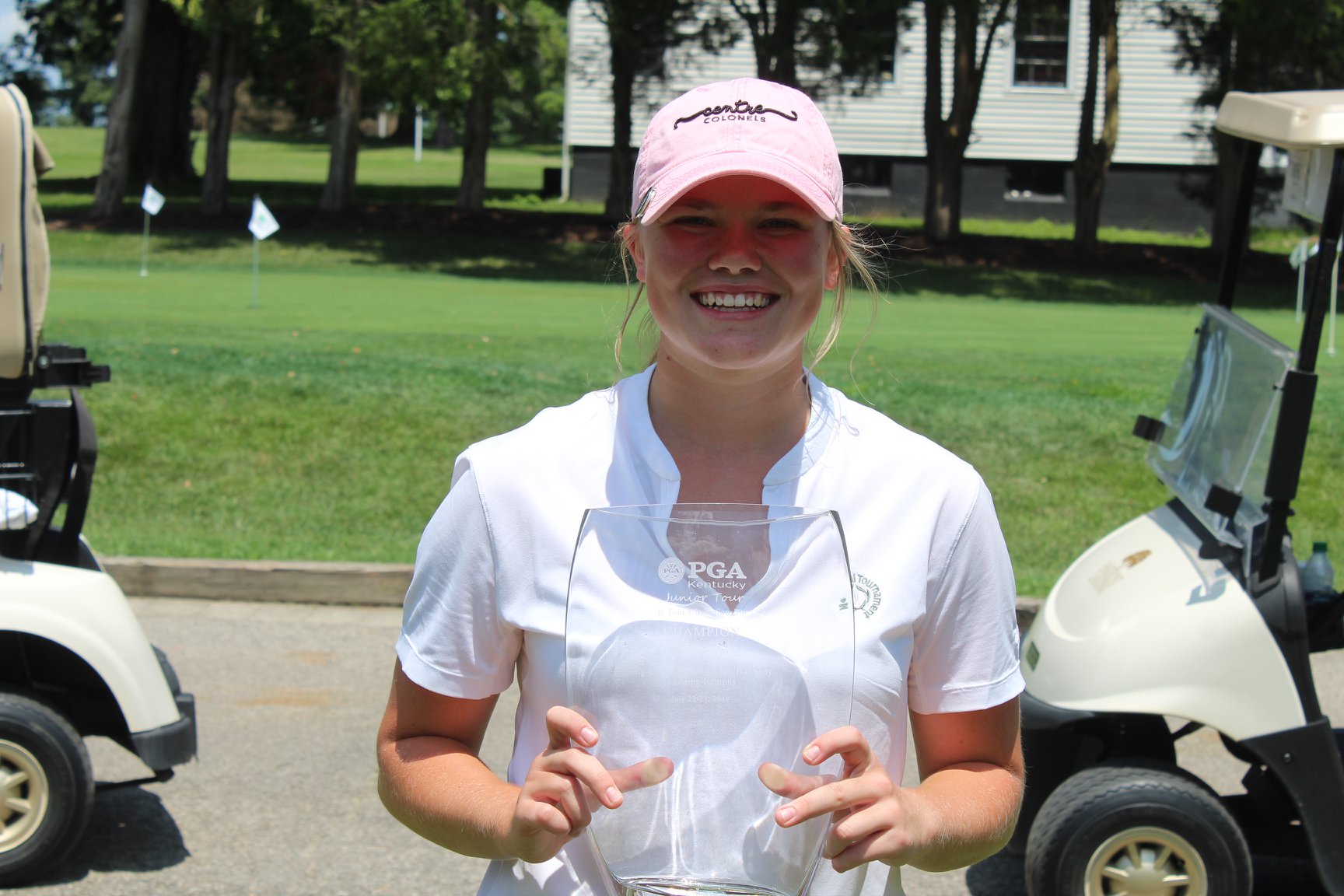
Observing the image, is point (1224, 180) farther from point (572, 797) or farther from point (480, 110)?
point (572, 797)

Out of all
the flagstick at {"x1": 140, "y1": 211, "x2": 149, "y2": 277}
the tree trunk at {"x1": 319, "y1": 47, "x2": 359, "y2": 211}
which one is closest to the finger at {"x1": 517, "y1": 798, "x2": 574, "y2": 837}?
the flagstick at {"x1": 140, "y1": 211, "x2": 149, "y2": 277}

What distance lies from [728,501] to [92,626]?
10.3 ft

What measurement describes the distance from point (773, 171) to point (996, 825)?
2.92 feet

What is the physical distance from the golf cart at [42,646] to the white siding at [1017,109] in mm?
39377

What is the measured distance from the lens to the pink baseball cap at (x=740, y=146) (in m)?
1.89

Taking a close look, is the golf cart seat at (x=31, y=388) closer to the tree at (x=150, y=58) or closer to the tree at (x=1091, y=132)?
the tree at (x=1091, y=132)

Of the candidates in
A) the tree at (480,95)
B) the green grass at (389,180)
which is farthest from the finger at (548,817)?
the green grass at (389,180)

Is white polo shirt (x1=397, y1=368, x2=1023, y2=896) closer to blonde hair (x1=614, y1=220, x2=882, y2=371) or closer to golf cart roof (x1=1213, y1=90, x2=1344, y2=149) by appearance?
blonde hair (x1=614, y1=220, x2=882, y2=371)

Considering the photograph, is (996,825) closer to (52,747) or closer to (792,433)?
(792,433)

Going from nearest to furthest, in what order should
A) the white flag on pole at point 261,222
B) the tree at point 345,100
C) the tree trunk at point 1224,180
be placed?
the white flag on pole at point 261,222 → the tree at point 345,100 → the tree trunk at point 1224,180

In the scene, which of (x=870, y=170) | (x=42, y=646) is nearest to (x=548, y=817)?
(x=42, y=646)

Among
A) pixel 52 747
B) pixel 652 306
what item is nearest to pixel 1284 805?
pixel 652 306

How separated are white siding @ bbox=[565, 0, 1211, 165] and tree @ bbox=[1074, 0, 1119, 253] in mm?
7176

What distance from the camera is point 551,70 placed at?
132ft
